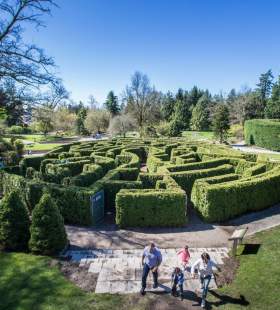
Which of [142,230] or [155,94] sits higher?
[155,94]

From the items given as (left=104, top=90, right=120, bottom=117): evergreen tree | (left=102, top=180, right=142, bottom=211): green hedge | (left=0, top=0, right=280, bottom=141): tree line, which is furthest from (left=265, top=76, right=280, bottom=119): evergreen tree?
(left=102, top=180, right=142, bottom=211): green hedge

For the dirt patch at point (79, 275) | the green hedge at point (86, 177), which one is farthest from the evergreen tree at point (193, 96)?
the dirt patch at point (79, 275)

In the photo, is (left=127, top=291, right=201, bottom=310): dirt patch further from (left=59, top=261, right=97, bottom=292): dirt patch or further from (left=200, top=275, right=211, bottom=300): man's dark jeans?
(left=59, top=261, right=97, bottom=292): dirt patch

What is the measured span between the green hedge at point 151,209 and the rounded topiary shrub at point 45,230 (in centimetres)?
313

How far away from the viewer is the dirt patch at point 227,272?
8414mm

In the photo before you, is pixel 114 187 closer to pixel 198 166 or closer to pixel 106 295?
pixel 198 166

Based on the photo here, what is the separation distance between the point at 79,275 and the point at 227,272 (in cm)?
464

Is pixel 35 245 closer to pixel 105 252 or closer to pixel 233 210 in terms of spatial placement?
pixel 105 252

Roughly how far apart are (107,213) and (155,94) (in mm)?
44613

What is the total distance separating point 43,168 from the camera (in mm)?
21266

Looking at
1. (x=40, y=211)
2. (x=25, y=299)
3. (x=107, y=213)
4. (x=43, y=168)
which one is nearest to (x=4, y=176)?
(x=43, y=168)

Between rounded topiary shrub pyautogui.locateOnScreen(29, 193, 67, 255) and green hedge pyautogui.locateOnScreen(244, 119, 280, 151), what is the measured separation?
118 ft

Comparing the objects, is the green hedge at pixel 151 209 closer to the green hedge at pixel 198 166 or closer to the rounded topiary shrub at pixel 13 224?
the rounded topiary shrub at pixel 13 224

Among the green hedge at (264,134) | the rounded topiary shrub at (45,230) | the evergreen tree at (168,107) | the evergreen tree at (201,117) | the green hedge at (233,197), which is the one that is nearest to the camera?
the rounded topiary shrub at (45,230)
